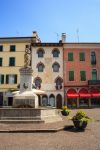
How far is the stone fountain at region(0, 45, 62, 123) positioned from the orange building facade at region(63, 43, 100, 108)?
84.0 feet

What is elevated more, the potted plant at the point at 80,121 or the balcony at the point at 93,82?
the balcony at the point at 93,82

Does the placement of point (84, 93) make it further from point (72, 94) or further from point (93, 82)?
point (93, 82)

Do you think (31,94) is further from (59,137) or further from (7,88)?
(7,88)

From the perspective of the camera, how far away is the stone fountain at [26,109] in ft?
49.3

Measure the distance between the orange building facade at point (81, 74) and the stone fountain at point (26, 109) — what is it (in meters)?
25.6

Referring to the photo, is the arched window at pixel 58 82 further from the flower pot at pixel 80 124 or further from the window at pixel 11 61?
the flower pot at pixel 80 124

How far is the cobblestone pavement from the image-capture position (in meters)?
9.17

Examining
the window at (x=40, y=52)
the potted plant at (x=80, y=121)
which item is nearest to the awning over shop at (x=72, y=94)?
the window at (x=40, y=52)

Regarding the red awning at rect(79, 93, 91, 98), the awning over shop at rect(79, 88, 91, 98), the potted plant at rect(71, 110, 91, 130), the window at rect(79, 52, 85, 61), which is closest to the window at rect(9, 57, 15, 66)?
the window at rect(79, 52, 85, 61)

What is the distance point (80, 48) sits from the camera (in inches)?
1743

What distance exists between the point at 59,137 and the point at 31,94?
6033 millimetres

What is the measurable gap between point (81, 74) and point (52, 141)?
112 ft

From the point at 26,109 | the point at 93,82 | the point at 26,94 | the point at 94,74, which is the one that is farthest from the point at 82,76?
the point at 26,109

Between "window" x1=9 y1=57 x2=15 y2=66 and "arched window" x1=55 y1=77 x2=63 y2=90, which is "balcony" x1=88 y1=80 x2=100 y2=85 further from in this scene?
"window" x1=9 y1=57 x2=15 y2=66
